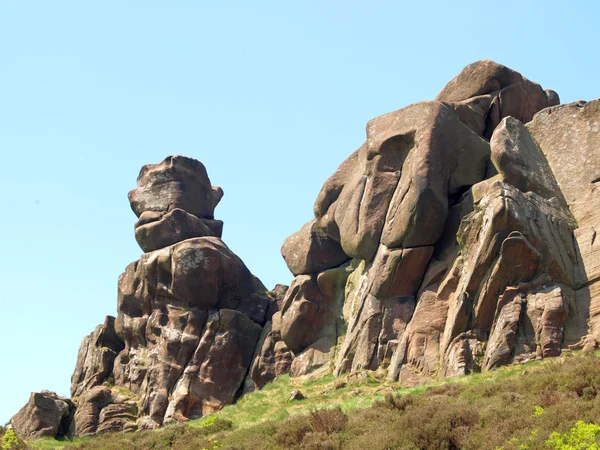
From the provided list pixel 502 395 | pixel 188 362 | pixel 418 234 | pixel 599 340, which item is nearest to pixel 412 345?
pixel 418 234

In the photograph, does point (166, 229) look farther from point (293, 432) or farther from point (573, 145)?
point (293, 432)

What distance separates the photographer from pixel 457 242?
43.0 meters

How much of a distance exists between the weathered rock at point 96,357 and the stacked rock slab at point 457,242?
11075 mm

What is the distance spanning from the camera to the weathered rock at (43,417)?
50125 mm

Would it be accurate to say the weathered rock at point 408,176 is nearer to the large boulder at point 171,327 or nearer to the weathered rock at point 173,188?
the large boulder at point 171,327

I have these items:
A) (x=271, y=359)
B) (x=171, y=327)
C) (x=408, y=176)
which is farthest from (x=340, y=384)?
(x=171, y=327)

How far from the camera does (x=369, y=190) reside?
46.6 meters

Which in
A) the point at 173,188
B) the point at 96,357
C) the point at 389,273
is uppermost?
the point at 173,188

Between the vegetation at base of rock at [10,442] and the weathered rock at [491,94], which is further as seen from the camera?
the weathered rock at [491,94]

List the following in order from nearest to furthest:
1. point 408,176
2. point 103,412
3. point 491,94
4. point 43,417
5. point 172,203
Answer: point 408,176
point 43,417
point 491,94
point 103,412
point 172,203

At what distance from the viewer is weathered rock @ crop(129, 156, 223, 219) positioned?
60.9 meters

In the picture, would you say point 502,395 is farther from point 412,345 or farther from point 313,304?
point 313,304

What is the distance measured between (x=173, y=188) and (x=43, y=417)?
17413 millimetres

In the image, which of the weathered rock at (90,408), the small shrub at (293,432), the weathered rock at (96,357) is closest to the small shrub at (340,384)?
the small shrub at (293,432)
